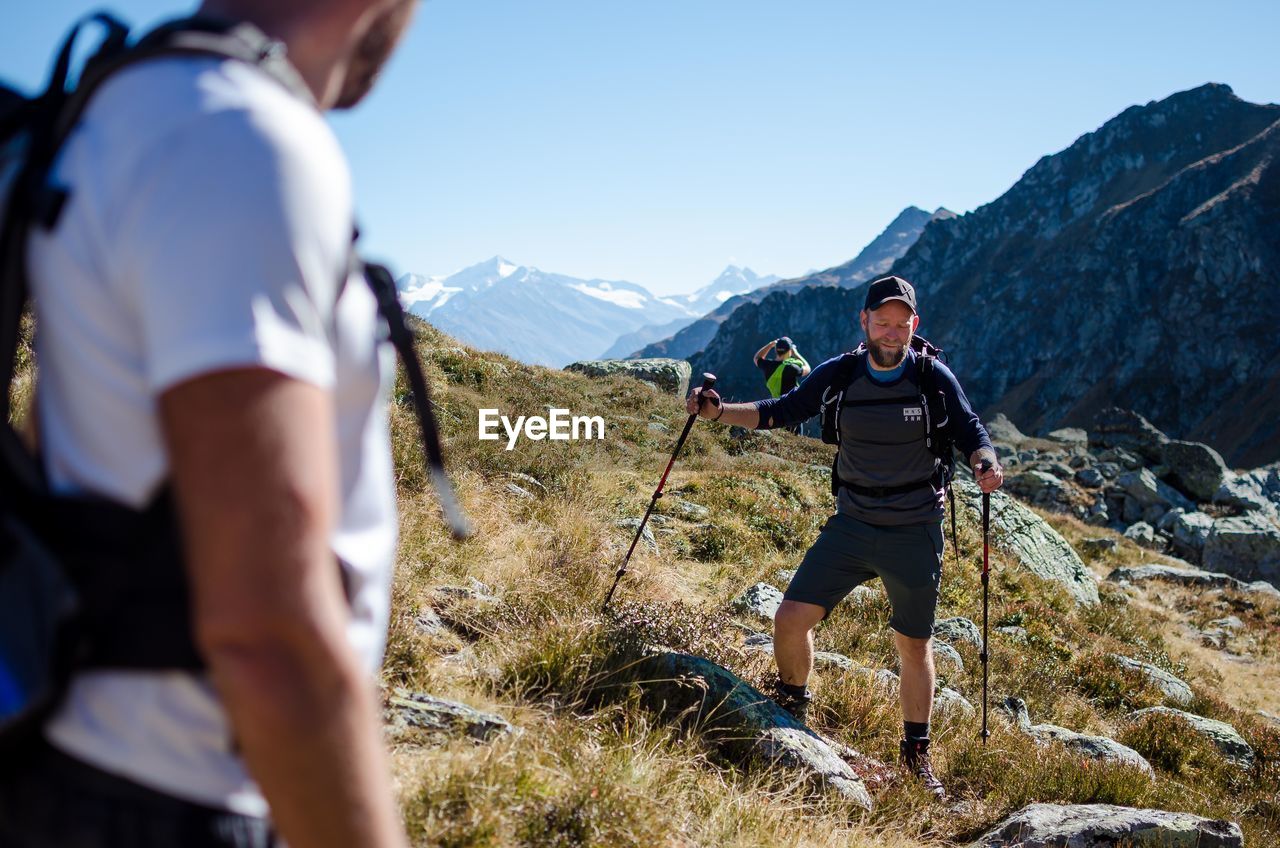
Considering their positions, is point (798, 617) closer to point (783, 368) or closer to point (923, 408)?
point (923, 408)

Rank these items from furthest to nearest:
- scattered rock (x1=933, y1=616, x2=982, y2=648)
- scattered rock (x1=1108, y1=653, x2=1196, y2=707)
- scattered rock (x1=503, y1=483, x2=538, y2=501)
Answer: scattered rock (x1=1108, y1=653, x2=1196, y2=707) < scattered rock (x1=933, y1=616, x2=982, y2=648) < scattered rock (x1=503, y1=483, x2=538, y2=501)

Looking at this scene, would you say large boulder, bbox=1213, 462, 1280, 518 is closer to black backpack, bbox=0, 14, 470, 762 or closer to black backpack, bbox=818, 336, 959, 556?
black backpack, bbox=818, 336, 959, 556

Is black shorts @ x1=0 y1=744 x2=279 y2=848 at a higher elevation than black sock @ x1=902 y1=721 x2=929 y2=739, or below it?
higher

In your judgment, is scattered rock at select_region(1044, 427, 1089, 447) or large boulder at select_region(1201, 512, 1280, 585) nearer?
large boulder at select_region(1201, 512, 1280, 585)

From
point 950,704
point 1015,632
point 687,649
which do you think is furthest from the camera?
point 1015,632

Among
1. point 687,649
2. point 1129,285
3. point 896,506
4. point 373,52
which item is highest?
point 1129,285

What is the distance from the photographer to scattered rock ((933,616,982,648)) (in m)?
8.83

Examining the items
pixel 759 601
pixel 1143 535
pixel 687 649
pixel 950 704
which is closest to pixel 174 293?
pixel 687 649

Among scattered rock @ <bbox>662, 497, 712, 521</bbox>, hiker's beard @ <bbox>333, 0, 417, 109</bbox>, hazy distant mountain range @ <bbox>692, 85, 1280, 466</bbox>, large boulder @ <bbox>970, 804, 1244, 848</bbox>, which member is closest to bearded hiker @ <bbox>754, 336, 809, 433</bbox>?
scattered rock @ <bbox>662, 497, 712, 521</bbox>

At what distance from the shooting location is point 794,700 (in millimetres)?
5344

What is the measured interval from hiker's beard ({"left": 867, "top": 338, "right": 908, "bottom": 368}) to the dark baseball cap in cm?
25

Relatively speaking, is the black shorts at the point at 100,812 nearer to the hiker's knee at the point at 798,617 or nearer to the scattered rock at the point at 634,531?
the hiker's knee at the point at 798,617

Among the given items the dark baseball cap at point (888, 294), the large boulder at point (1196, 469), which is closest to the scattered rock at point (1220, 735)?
the dark baseball cap at point (888, 294)

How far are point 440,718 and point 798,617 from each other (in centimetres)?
247
